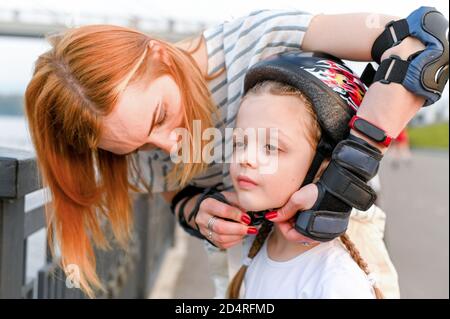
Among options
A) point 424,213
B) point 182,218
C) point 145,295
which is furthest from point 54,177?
point 424,213

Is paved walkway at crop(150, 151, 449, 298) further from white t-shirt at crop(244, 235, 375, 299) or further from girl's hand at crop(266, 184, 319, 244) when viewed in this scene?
girl's hand at crop(266, 184, 319, 244)

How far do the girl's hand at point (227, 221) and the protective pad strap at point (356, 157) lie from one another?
0.39 m

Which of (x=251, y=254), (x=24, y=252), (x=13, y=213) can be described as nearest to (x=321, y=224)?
(x=251, y=254)

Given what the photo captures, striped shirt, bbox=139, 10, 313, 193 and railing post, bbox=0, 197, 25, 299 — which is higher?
striped shirt, bbox=139, 10, 313, 193

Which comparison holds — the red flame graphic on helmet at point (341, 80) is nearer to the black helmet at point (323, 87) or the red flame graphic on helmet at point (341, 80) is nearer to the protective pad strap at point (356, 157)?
the black helmet at point (323, 87)

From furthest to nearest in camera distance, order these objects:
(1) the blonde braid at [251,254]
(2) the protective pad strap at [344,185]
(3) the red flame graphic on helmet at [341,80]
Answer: (1) the blonde braid at [251,254] < (3) the red flame graphic on helmet at [341,80] < (2) the protective pad strap at [344,185]

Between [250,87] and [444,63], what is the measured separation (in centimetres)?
56

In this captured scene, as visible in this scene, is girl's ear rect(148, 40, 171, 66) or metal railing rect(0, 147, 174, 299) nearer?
metal railing rect(0, 147, 174, 299)

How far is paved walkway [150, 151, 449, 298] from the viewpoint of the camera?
5.51m

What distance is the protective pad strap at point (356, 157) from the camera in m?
1.64

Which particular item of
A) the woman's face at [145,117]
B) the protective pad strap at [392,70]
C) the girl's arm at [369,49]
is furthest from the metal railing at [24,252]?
the protective pad strap at [392,70]

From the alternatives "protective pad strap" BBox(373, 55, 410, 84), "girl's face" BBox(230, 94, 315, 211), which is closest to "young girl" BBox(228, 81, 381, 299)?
"girl's face" BBox(230, 94, 315, 211)

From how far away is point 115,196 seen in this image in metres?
2.39

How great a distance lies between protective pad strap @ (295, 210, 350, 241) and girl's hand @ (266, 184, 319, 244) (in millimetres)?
26
